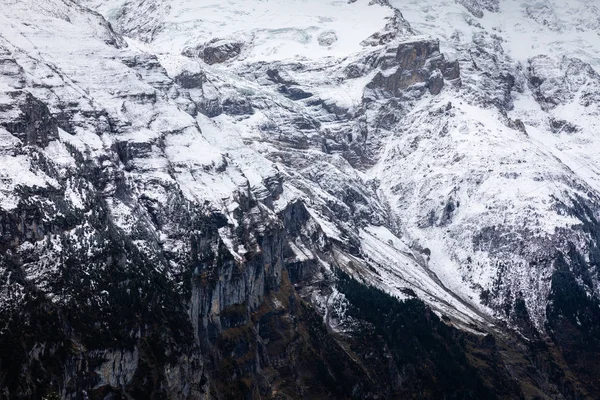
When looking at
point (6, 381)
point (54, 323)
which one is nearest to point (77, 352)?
point (54, 323)

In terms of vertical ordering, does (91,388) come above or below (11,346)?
below

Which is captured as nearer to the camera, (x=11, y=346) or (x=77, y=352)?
(x=11, y=346)

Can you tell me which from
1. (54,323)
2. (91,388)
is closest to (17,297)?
(54,323)

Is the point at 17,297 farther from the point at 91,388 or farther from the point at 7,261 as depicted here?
the point at 91,388

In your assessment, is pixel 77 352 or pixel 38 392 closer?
pixel 38 392

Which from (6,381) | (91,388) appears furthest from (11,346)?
(91,388)

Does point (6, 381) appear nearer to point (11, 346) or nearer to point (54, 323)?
point (11, 346)

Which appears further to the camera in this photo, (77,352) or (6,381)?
(77,352)

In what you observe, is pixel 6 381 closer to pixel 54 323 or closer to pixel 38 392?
pixel 38 392

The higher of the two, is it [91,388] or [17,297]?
[17,297]
